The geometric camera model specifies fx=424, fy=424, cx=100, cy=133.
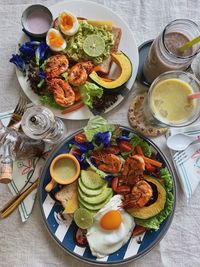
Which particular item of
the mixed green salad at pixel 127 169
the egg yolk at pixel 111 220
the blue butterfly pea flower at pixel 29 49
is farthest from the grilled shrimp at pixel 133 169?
the blue butterfly pea flower at pixel 29 49

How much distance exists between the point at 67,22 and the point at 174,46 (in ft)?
1.09

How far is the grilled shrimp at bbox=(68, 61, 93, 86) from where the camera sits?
4.17 ft

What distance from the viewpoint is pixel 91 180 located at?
49.3 inches

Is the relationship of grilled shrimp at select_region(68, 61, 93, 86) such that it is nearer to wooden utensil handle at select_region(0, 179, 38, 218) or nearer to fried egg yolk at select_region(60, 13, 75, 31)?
fried egg yolk at select_region(60, 13, 75, 31)

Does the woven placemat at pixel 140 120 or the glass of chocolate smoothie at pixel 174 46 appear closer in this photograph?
the glass of chocolate smoothie at pixel 174 46

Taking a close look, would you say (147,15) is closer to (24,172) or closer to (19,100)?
(19,100)

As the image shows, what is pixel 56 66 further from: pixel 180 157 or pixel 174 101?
pixel 180 157

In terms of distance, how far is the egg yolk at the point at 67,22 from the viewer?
129 cm

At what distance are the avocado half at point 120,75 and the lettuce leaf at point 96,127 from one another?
103 millimetres

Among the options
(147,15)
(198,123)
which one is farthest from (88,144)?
(147,15)

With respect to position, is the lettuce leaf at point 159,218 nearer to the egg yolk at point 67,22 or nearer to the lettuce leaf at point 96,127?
the lettuce leaf at point 96,127

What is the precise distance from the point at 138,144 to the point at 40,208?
349 millimetres

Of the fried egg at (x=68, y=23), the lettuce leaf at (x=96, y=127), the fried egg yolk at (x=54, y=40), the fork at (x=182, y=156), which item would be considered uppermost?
the fried egg at (x=68, y=23)

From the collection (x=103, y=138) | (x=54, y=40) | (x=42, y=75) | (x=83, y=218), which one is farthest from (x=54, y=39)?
(x=83, y=218)
